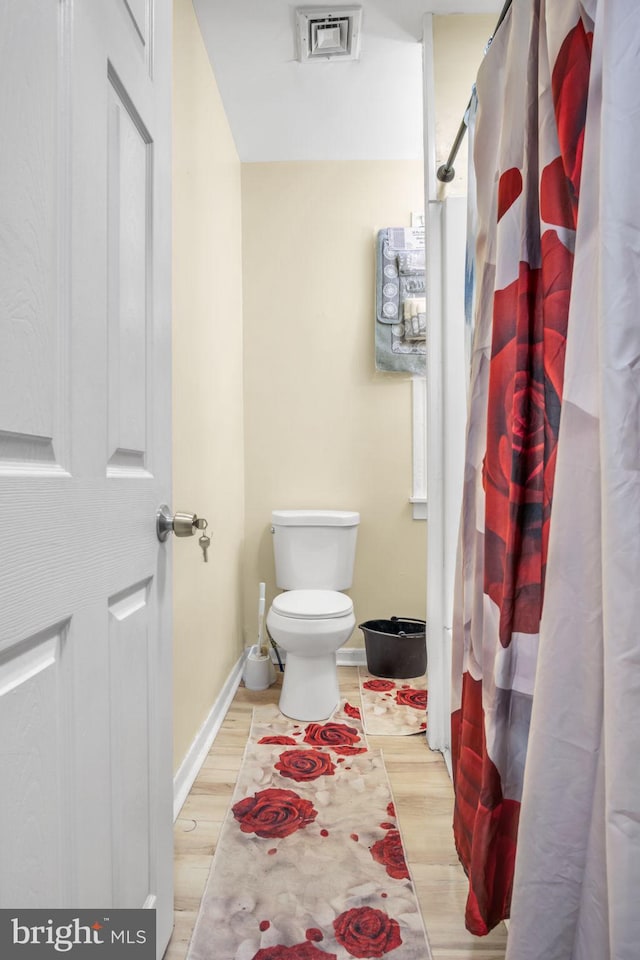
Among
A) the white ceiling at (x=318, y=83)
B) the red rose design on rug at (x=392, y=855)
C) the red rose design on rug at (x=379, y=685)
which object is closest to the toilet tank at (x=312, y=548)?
the red rose design on rug at (x=379, y=685)

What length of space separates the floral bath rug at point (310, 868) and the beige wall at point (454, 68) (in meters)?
1.85

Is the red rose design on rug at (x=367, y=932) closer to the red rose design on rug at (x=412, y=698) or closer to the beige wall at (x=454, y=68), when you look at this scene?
the red rose design on rug at (x=412, y=698)

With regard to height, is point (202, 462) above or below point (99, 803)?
above

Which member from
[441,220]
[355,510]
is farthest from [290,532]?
[441,220]

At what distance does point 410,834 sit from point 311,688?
72cm

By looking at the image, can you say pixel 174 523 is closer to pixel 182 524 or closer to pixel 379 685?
pixel 182 524

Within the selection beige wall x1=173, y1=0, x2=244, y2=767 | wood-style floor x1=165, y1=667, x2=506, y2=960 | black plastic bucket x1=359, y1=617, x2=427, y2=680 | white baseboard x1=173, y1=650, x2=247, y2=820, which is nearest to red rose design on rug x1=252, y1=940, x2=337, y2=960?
wood-style floor x1=165, y1=667, x2=506, y2=960

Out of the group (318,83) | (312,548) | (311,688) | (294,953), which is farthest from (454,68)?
(294,953)

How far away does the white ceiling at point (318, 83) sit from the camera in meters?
1.83

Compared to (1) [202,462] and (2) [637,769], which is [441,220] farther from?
(2) [637,769]

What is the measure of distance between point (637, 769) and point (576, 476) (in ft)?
1.07

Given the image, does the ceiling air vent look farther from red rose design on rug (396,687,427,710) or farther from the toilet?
red rose design on rug (396,687,427,710)

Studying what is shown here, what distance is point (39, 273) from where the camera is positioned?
601 mm

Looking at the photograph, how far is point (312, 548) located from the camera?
8.15 ft
